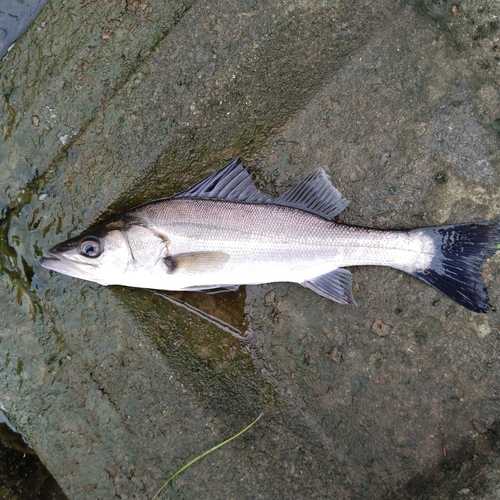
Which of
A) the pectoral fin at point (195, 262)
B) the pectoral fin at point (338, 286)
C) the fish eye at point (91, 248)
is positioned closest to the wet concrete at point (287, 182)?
the pectoral fin at point (338, 286)

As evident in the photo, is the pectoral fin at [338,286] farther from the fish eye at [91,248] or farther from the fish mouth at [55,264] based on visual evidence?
the fish mouth at [55,264]

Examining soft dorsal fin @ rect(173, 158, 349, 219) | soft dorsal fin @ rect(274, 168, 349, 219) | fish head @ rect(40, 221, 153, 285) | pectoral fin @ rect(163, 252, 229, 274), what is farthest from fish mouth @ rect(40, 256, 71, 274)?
soft dorsal fin @ rect(274, 168, 349, 219)

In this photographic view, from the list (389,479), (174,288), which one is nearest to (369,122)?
(174,288)

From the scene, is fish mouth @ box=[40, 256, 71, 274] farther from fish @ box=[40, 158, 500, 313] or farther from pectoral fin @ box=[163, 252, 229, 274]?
pectoral fin @ box=[163, 252, 229, 274]

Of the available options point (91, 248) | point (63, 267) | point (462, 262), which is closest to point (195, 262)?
point (91, 248)

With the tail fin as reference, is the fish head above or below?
above
